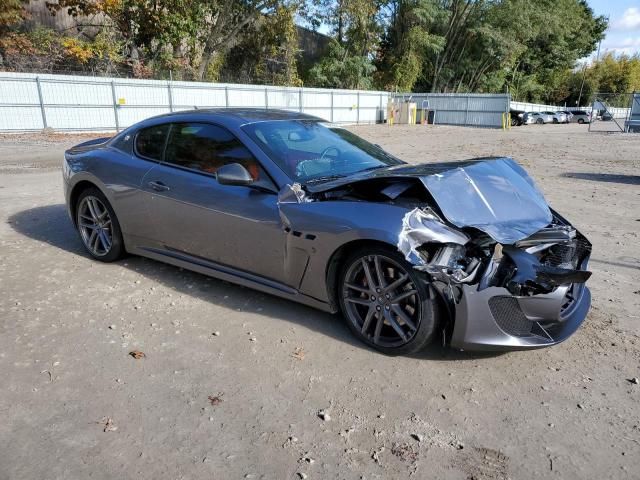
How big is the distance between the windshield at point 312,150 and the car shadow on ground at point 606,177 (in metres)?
7.93

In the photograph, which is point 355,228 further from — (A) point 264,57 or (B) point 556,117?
(B) point 556,117

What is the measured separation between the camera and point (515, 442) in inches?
98.2

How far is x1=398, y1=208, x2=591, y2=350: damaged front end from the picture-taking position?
9.64 ft

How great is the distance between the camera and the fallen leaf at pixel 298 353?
330 centimetres

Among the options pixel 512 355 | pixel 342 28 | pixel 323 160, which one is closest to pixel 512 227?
pixel 512 355

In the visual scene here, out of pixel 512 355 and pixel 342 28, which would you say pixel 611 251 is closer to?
pixel 512 355

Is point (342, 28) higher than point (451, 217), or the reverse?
point (342, 28)

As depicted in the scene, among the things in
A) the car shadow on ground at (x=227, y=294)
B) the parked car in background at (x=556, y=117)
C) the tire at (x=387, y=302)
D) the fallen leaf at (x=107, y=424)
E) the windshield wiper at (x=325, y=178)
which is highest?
the windshield wiper at (x=325, y=178)

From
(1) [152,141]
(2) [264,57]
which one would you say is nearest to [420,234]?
(1) [152,141]

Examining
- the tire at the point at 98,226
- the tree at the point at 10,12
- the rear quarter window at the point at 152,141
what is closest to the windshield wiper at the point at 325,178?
the rear quarter window at the point at 152,141

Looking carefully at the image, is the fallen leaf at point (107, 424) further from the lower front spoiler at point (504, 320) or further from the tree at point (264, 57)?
the tree at point (264, 57)

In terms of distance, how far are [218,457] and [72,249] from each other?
395 centimetres

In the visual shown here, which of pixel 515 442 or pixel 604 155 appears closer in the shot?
pixel 515 442

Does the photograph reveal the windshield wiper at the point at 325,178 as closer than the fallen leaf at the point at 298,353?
No
